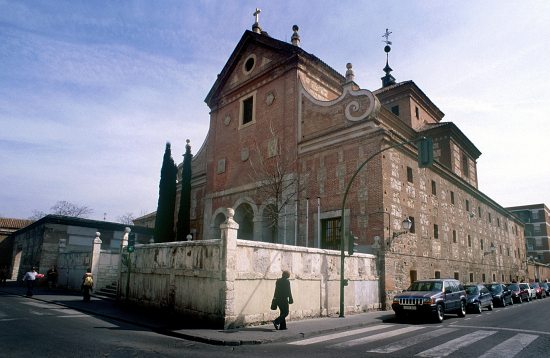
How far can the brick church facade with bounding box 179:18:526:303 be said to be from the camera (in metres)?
17.2

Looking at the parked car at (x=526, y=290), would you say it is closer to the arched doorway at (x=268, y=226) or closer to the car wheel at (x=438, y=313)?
the car wheel at (x=438, y=313)

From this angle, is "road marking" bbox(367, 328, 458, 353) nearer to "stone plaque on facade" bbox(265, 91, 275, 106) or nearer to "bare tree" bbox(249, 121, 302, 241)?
"bare tree" bbox(249, 121, 302, 241)

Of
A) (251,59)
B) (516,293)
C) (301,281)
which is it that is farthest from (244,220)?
(516,293)

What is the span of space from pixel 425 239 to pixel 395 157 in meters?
5.40

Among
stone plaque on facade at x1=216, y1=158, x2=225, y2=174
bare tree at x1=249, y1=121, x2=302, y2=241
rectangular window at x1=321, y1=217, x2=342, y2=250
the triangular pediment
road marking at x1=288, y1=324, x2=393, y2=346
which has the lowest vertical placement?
road marking at x1=288, y1=324, x2=393, y2=346

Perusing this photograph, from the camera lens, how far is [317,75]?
23.5 m

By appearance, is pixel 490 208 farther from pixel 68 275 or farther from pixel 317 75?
pixel 68 275

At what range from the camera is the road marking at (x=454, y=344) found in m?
7.31

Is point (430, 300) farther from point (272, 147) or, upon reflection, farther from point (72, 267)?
point (72, 267)

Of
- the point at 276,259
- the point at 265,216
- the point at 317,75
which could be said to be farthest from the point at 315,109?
the point at 276,259

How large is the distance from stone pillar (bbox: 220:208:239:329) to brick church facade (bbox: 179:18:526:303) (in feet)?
10.7

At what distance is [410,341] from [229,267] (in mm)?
5071

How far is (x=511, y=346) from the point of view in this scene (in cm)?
812

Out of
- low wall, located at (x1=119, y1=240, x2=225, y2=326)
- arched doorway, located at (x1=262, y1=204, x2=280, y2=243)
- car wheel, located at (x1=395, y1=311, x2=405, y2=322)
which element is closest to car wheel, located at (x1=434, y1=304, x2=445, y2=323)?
car wheel, located at (x1=395, y1=311, x2=405, y2=322)
